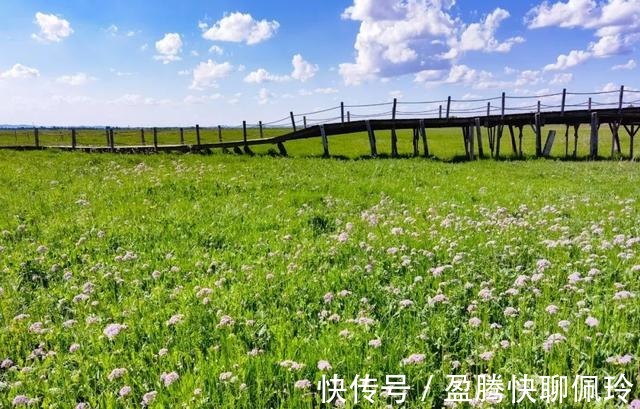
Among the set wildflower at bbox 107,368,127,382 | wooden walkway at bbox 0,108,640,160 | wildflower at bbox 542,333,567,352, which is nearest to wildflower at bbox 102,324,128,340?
wildflower at bbox 107,368,127,382

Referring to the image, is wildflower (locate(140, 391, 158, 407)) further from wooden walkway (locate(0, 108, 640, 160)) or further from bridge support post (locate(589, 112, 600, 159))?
bridge support post (locate(589, 112, 600, 159))

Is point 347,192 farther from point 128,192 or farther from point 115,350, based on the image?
point 115,350

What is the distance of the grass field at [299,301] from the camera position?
4.16m

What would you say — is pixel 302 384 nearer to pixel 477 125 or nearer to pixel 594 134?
pixel 477 125

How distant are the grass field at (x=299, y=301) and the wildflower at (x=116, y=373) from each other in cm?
1

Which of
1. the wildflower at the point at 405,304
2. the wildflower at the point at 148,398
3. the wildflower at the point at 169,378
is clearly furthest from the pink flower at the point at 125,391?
the wildflower at the point at 405,304

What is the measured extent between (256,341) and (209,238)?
188 inches

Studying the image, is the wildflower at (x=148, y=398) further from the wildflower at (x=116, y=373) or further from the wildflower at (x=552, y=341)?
the wildflower at (x=552, y=341)

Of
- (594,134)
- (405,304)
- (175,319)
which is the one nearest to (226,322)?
(175,319)


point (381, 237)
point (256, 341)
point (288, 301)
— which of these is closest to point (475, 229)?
point (381, 237)

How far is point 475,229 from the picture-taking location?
29.6ft

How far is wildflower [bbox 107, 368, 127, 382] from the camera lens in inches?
165

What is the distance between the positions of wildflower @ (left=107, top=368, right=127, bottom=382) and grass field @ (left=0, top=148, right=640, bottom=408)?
12 millimetres

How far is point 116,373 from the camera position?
165 inches
